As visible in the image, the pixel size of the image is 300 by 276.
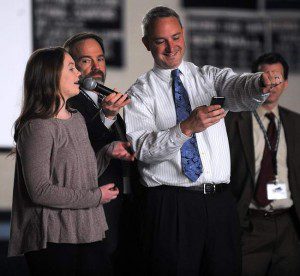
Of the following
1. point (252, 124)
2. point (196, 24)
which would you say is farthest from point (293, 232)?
point (196, 24)

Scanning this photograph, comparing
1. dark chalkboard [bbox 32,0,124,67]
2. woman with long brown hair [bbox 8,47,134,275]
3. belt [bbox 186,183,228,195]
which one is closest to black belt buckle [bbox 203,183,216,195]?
belt [bbox 186,183,228,195]

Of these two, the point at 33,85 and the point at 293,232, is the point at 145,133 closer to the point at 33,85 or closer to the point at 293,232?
the point at 33,85

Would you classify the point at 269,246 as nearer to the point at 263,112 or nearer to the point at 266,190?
the point at 266,190

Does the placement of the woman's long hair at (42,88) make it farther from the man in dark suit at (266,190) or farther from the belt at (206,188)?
the man in dark suit at (266,190)

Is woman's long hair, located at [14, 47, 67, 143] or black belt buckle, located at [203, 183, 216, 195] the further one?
black belt buckle, located at [203, 183, 216, 195]

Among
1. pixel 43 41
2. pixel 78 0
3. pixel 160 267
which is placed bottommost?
pixel 160 267

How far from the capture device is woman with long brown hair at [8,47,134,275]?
90.1 inches

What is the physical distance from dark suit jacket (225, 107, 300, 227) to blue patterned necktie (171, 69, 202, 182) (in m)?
0.72

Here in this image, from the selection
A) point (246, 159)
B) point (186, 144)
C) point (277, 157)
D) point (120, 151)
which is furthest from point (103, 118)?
point (277, 157)

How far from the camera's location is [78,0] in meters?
5.45

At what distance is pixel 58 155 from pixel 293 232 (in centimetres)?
160

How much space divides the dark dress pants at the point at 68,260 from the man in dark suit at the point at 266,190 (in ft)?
3.73

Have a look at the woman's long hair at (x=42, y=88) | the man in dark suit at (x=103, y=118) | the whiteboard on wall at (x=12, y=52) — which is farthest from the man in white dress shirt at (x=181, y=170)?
the whiteboard on wall at (x=12, y=52)

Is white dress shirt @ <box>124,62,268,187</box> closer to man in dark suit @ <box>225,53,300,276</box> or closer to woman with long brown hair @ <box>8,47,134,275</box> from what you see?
woman with long brown hair @ <box>8,47,134,275</box>
